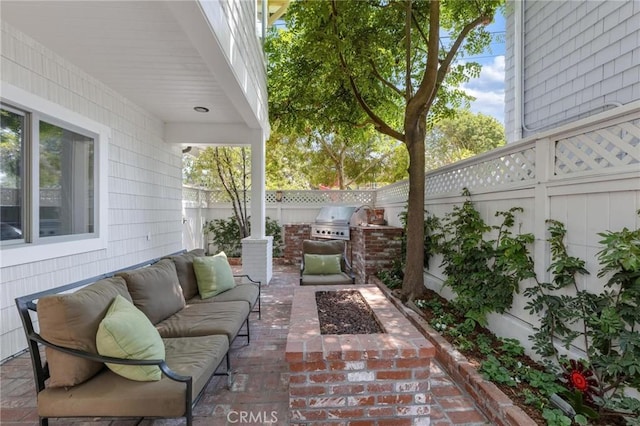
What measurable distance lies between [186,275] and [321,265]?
2351mm

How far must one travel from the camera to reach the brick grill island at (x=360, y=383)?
1978 mm

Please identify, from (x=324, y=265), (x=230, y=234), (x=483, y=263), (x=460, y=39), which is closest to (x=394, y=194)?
(x=324, y=265)

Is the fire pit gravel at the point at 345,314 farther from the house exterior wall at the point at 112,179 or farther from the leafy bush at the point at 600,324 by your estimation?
the house exterior wall at the point at 112,179

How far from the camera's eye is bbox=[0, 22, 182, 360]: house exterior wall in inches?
112

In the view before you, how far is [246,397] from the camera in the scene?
237 cm

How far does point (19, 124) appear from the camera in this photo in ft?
9.52

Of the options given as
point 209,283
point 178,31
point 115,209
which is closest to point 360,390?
point 209,283

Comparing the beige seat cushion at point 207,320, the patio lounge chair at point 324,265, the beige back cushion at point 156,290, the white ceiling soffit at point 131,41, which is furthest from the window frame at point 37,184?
the patio lounge chair at point 324,265

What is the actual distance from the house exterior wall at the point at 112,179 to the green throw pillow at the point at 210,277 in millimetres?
1318

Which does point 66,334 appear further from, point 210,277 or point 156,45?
point 156,45

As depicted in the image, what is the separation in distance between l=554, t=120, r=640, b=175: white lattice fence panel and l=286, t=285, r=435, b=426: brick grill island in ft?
5.37

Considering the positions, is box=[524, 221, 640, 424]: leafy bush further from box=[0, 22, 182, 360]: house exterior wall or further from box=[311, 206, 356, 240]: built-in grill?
box=[311, 206, 356, 240]: built-in grill

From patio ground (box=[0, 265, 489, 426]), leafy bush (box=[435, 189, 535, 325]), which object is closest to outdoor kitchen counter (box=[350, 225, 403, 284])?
leafy bush (box=[435, 189, 535, 325])

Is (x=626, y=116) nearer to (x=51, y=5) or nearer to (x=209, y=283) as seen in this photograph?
(x=209, y=283)
